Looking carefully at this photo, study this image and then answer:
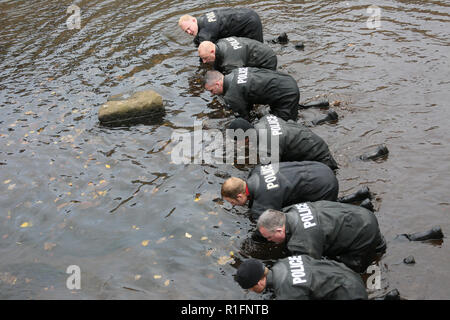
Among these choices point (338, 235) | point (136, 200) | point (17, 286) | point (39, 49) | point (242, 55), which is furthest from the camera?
point (39, 49)

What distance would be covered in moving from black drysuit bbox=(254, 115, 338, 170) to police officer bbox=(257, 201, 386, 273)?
62.4 inches

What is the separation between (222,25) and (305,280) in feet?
24.7

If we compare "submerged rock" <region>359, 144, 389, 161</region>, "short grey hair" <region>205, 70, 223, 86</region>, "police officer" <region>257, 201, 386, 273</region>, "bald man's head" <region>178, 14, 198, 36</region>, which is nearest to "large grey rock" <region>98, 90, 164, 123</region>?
"short grey hair" <region>205, 70, 223, 86</region>

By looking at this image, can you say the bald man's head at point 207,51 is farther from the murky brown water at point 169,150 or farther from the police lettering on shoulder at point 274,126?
the police lettering on shoulder at point 274,126

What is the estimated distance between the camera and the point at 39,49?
42.4ft

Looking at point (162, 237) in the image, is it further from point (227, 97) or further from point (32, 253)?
point (227, 97)

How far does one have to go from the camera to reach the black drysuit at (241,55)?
9.22 m

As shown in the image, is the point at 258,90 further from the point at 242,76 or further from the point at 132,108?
the point at 132,108

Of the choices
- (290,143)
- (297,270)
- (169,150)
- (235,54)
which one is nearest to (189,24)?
(235,54)

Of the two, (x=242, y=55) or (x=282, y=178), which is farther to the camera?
(x=242, y=55)

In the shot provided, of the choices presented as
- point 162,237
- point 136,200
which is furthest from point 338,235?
point 136,200

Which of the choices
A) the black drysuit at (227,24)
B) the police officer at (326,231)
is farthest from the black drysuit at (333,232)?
the black drysuit at (227,24)

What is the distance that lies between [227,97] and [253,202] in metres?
2.79

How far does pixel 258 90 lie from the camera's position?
26.6 ft
